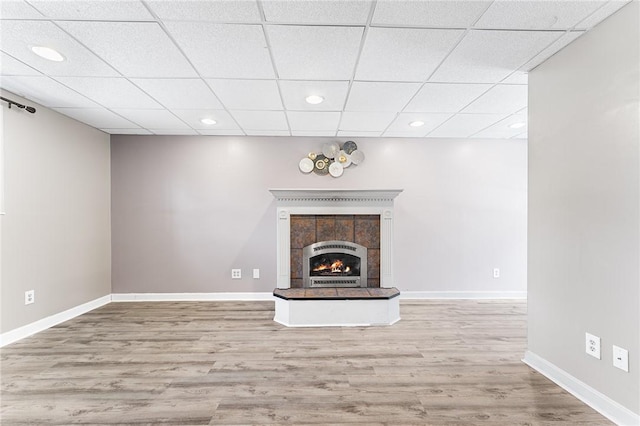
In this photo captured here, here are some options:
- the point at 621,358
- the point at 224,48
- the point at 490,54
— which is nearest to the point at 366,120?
the point at 490,54

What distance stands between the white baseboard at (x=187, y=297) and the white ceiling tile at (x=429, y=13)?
3.60 meters

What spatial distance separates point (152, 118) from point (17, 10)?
1848 millimetres

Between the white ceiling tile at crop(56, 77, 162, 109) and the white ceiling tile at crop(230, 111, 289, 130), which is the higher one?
the white ceiling tile at crop(56, 77, 162, 109)

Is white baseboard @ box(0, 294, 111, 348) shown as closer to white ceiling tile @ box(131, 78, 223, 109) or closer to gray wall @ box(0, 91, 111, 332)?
gray wall @ box(0, 91, 111, 332)

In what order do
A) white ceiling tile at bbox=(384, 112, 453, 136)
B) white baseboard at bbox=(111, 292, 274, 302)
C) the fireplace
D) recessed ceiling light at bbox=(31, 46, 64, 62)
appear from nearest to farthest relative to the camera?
recessed ceiling light at bbox=(31, 46, 64, 62), white ceiling tile at bbox=(384, 112, 453, 136), the fireplace, white baseboard at bbox=(111, 292, 274, 302)

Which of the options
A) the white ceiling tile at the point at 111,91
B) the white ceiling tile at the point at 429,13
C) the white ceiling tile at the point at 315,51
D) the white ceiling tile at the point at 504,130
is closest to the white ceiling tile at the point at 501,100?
the white ceiling tile at the point at 504,130

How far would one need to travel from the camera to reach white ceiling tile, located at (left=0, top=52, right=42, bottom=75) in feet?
7.23

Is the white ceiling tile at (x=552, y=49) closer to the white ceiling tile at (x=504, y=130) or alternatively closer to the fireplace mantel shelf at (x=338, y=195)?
the white ceiling tile at (x=504, y=130)

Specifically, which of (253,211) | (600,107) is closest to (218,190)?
(253,211)

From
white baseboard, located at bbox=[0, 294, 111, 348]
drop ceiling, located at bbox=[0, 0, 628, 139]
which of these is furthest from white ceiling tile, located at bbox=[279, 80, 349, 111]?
white baseboard, located at bbox=[0, 294, 111, 348]

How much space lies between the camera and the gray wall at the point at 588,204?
1.65 meters

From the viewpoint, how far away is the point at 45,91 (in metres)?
2.78

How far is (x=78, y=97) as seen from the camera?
2918 millimetres

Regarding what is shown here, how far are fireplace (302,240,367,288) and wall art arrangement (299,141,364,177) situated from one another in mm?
1076
